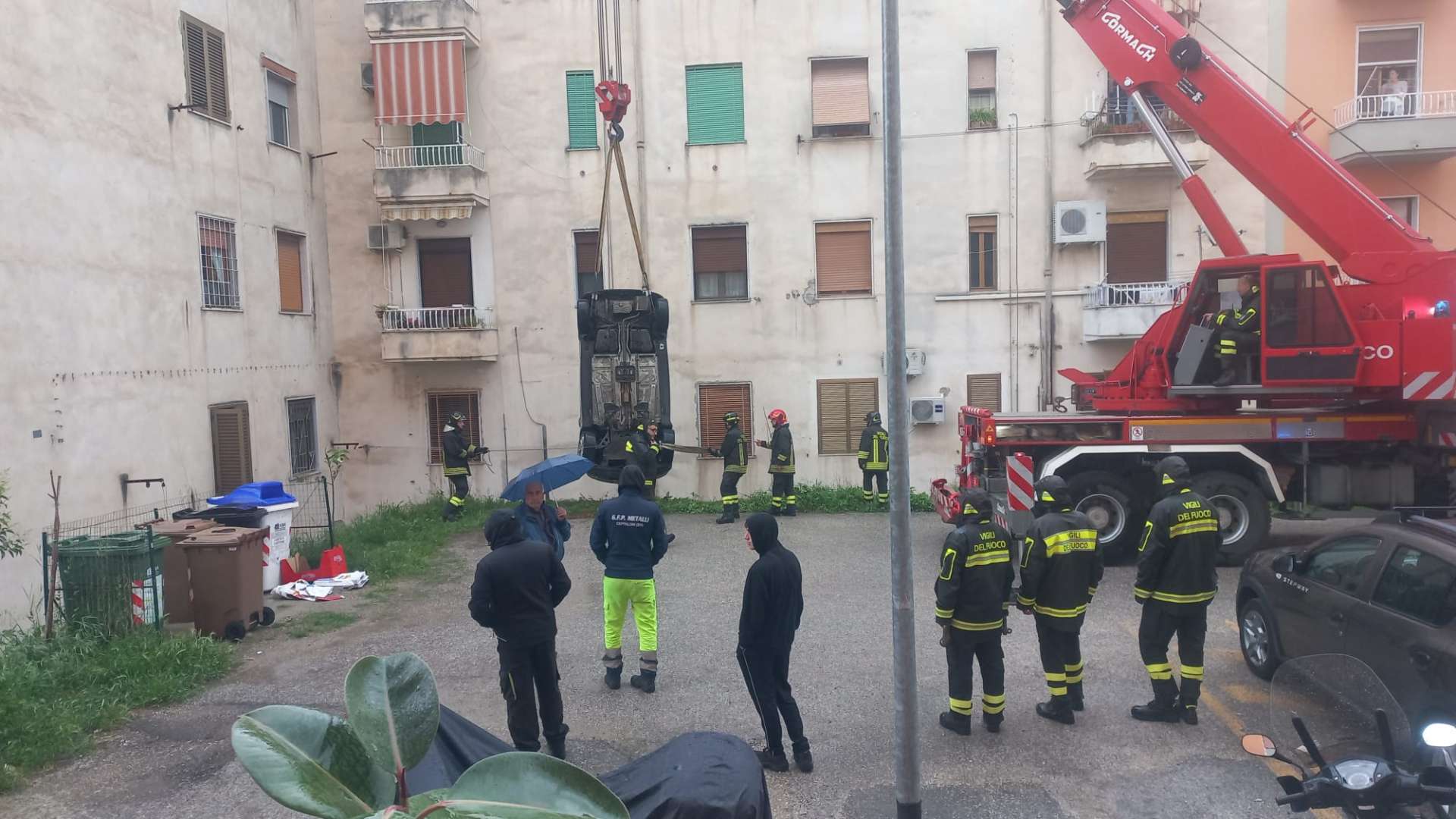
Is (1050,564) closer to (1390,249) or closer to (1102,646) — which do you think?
Answer: (1102,646)

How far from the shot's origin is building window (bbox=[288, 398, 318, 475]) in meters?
15.3

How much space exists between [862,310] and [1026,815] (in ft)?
37.6

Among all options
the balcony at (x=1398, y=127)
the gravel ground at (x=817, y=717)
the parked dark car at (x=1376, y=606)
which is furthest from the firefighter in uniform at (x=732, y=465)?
the balcony at (x=1398, y=127)

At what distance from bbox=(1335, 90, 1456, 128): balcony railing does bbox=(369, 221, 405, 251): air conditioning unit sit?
1569 centimetres

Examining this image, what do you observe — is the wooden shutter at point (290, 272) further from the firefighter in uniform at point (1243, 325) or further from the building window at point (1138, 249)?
the building window at point (1138, 249)

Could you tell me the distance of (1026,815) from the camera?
17.0 feet

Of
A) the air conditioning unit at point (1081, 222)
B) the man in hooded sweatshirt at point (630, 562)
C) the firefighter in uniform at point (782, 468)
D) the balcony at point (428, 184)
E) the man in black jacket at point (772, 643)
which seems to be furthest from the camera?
the balcony at point (428, 184)

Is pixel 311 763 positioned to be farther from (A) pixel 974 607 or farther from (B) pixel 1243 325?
(B) pixel 1243 325

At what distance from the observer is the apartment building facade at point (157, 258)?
970 cm

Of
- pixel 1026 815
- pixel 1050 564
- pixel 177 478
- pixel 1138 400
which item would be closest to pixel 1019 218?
pixel 1138 400

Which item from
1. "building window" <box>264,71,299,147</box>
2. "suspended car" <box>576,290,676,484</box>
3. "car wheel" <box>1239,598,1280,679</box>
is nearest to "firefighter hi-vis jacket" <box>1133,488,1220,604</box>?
"car wheel" <box>1239,598,1280,679</box>

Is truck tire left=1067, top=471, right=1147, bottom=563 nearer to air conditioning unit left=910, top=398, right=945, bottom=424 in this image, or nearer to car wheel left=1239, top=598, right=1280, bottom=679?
car wheel left=1239, top=598, right=1280, bottom=679

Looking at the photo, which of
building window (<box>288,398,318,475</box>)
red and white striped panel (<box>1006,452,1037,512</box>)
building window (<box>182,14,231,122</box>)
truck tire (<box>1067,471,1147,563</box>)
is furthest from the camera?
building window (<box>288,398,318,475</box>)

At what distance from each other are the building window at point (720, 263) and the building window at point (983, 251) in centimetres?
392
